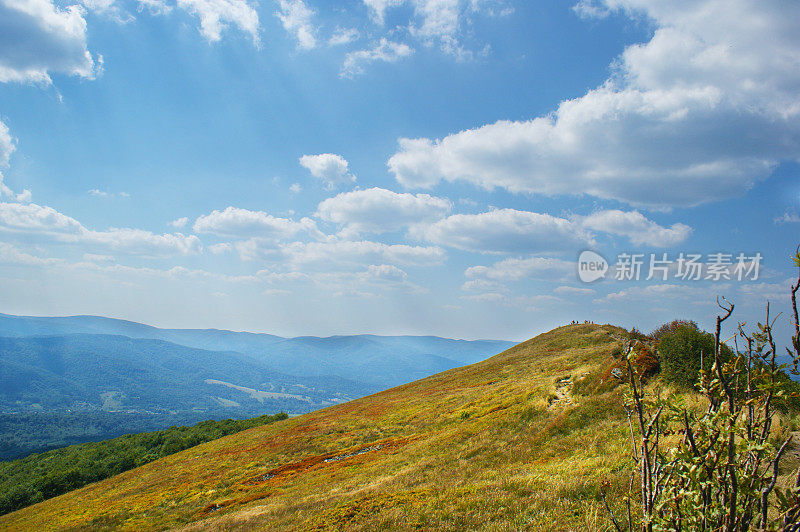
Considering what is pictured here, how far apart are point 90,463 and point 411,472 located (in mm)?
84268

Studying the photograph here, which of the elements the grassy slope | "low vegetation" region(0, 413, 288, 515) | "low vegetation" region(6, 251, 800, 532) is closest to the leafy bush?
"low vegetation" region(6, 251, 800, 532)

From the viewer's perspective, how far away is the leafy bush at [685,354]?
742 inches

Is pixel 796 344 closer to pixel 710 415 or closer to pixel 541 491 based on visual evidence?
pixel 710 415

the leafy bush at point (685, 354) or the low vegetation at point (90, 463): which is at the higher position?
the leafy bush at point (685, 354)

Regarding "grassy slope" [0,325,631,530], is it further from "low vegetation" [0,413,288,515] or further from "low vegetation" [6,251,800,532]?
"low vegetation" [0,413,288,515]

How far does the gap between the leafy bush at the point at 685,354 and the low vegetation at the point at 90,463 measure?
71732mm

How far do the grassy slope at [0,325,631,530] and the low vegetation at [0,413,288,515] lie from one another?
24.4 m

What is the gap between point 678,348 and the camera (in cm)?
2014

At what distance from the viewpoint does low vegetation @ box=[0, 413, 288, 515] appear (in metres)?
62.1

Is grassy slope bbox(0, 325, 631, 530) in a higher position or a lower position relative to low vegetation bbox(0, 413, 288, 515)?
higher

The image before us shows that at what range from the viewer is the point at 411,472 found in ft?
64.8

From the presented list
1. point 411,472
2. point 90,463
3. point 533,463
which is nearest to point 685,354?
point 533,463

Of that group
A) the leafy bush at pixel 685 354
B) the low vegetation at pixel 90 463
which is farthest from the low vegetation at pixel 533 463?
the low vegetation at pixel 90 463

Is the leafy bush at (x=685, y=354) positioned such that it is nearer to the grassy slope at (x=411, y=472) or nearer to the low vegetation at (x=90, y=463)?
the grassy slope at (x=411, y=472)
